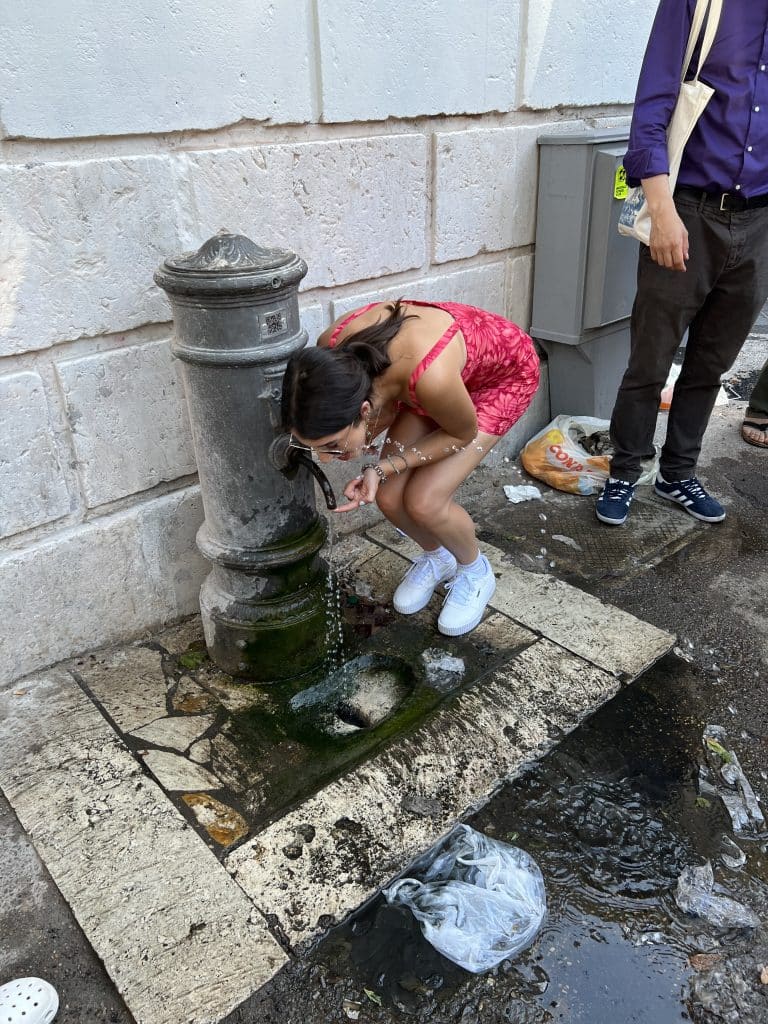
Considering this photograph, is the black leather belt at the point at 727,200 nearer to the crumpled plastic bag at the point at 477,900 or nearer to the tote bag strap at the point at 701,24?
the tote bag strap at the point at 701,24

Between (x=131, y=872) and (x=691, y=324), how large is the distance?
9.40 ft

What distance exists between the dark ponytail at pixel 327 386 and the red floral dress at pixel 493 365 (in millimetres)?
311

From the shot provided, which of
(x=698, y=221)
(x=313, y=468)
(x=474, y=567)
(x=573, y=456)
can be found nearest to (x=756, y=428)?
(x=573, y=456)

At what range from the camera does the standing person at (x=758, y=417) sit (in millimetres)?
4047

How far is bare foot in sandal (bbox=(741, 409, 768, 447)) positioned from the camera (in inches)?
159

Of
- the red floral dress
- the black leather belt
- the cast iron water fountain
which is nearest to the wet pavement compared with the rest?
the cast iron water fountain

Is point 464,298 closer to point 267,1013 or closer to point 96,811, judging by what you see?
point 96,811

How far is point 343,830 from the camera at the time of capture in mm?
1910

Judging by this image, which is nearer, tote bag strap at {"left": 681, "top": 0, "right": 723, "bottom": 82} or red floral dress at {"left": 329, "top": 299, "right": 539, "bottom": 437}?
red floral dress at {"left": 329, "top": 299, "right": 539, "bottom": 437}

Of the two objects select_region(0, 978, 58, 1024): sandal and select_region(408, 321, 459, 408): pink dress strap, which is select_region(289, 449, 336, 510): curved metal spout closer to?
select_region(408, 321, 459, 408): pink dress strap

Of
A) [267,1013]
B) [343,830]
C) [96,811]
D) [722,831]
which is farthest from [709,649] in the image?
[96,811]

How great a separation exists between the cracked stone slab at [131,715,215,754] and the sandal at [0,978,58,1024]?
678mm

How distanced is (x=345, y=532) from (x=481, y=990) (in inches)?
76.5

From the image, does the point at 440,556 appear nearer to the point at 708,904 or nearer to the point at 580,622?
the point at 580,622
